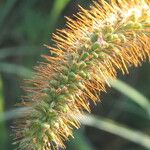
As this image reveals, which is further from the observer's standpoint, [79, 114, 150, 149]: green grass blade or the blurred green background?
the blurred green background

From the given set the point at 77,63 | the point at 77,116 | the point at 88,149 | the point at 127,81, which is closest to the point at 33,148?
the point at 77,116

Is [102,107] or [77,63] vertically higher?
[102,107]

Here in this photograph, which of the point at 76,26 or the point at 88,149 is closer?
the point at 76,26

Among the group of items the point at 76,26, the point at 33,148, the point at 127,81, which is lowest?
the point at 33,148

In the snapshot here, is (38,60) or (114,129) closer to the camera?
(114,129)

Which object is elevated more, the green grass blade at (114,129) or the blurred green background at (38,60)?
the blurred green background at (38,60)

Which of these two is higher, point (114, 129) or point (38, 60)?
point (38, 60)

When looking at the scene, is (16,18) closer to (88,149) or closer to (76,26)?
(88,149)

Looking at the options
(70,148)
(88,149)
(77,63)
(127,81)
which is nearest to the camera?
(77,63)

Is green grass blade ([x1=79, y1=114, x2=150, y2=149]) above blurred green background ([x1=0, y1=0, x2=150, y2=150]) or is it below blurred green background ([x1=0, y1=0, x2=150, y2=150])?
below

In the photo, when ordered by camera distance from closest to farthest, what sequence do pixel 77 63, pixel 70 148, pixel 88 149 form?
pixel 77 63
pixel 88 149
pixel 70 148

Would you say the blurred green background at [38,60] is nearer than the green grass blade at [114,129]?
No
